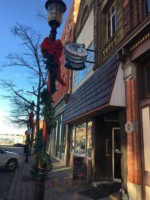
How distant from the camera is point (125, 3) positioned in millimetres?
7602

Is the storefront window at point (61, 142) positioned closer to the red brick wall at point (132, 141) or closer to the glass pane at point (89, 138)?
the glass pane at point (89, 138)

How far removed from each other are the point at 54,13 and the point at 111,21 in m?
6.21

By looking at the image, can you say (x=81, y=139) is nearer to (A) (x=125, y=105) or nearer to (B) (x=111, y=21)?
(A) (x=125, y=105)

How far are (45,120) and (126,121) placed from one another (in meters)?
3.27

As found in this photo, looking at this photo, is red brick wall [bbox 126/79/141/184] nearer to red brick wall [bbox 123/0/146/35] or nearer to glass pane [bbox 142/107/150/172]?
glass pane [bbox 142/107/150/172]

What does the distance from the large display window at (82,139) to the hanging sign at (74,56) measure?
3105mm

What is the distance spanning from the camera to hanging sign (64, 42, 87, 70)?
9.84m

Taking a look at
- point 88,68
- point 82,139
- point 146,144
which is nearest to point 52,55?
point 146,144

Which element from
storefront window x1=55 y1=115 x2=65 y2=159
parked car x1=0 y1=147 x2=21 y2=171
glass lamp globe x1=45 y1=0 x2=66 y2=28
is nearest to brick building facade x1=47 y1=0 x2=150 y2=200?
glass lamp globe x1=45 y1=0 x2=66 y2=28

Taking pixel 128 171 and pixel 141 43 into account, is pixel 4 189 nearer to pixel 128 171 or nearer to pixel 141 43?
pixel 128 171

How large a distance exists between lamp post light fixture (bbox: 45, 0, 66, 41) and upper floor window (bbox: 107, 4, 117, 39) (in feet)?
17.8

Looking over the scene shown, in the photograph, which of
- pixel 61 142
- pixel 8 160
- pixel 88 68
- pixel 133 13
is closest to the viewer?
pixel 133 13

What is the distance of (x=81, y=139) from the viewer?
1226cm

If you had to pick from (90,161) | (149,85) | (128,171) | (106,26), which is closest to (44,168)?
(128,171)
